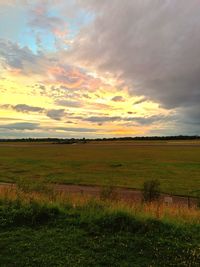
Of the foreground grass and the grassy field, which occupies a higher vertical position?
the foreground grass

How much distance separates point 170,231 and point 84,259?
2.87 meters

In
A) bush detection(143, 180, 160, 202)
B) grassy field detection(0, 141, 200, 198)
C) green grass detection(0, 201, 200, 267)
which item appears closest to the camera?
green grass detection(0, 201, 200, 267)

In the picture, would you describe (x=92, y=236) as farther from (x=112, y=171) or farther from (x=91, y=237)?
(x=112, y=171)

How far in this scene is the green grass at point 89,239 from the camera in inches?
258

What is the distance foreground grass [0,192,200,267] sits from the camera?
6.58m

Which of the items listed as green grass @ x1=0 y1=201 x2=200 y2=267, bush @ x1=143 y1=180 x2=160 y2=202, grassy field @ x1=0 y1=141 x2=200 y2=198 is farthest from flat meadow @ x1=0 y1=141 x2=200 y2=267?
grassy field @ x1=0 y1=141 x2=200 y2=198

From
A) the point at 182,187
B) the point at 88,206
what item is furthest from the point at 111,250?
the point at 182,187

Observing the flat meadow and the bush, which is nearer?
the flat meadow

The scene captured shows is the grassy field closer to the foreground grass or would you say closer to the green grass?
the foreground grass

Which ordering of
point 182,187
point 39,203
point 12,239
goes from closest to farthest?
point 12,239
point 39,203
point 182,187

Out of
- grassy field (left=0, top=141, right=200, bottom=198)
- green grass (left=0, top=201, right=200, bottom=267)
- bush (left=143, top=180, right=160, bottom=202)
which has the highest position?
green grass (left=0, top=201, right=200, bottom=267)

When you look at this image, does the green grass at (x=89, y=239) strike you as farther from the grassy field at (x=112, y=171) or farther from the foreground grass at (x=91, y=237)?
the grassy field at (x=112, y=171)

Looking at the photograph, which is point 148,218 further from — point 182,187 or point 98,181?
point 98,181

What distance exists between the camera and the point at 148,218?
897 centimetres
